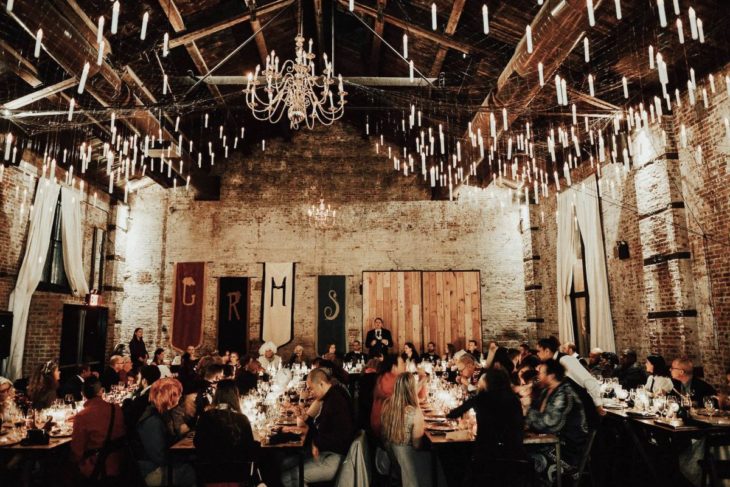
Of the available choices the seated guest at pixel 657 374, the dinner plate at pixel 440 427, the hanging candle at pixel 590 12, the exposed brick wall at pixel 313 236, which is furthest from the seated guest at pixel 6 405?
the seated guest at pixel 657 374

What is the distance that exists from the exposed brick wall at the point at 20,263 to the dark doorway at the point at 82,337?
0.28 m

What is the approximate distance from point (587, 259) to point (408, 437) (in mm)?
6725

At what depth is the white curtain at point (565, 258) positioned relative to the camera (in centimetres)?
946

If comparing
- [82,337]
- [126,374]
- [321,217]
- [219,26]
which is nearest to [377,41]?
[219,26]

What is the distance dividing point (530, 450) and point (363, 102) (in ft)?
26.9

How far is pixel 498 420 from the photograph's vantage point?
10.7ft

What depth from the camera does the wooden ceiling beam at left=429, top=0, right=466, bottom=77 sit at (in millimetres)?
6117

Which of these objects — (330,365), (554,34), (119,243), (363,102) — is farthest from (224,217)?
(554,34)

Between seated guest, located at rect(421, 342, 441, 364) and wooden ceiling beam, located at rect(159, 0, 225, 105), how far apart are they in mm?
6567

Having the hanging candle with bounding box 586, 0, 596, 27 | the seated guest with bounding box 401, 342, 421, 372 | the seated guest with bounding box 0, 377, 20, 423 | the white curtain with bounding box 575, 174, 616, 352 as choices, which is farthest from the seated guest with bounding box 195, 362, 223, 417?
the white curtain with bounding box 575, 174, 616, 352

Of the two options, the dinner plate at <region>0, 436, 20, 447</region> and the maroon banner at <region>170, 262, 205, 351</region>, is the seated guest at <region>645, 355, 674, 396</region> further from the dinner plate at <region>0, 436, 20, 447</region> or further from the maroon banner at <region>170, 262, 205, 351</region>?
the maroon banner at <region>170, 262, 205, 351</region>

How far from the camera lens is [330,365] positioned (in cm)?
604

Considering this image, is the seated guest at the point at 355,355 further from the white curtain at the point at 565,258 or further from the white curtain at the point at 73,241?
the white curtain at the point at 73,241

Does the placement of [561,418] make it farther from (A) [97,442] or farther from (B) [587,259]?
(B) [587,259]
